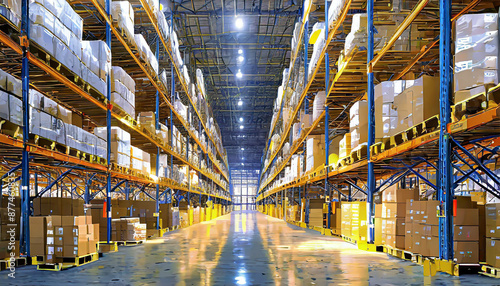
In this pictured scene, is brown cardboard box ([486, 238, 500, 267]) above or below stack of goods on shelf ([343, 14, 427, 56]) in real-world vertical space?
below

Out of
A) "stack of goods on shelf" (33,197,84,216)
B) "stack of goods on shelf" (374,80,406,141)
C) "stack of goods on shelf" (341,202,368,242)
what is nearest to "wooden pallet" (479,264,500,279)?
"stack of goods on shelf" (374,80,406,141)

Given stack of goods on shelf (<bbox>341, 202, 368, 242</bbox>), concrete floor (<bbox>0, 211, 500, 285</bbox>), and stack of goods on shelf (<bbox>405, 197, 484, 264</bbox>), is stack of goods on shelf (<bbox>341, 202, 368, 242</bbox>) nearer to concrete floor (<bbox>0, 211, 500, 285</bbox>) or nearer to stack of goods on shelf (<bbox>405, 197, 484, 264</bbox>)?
concrete floor (<bbox>0, 211, 500, 285</bbox>)

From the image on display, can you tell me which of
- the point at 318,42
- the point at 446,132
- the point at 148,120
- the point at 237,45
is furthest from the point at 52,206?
the point at 237,45

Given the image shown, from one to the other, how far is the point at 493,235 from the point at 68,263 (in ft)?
18.3

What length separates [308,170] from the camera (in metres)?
13.5

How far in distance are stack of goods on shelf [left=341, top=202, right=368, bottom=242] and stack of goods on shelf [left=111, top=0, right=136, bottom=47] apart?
5832mm

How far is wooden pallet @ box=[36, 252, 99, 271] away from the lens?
6.05m

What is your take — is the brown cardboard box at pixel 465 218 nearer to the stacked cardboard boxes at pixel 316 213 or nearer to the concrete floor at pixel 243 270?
the concrete floor at pixel 243 270

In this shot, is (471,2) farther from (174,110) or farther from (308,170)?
(174,110)

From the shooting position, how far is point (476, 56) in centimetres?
498

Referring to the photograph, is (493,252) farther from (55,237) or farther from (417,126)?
(55,237)

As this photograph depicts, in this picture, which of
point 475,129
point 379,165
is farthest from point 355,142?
point 475,129

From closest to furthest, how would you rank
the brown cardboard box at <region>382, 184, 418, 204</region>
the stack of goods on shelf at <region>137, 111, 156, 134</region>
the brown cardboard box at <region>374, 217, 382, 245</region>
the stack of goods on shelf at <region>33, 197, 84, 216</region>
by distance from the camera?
the brown cardboard box at <region>382, 184, 418, 204</region> → the stack of goods on shelf at <region>33, 197, 84, 216</region> → the brown cardboard box at <region>374, 217, 382, 245</region> → the stack of goods on shelf at <region>137, 111, 156, 134</region>

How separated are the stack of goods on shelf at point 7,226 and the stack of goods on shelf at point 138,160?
3.71 metres
